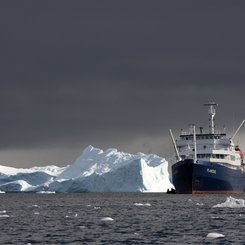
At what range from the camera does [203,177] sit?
133375mm

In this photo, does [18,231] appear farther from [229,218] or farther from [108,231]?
[229,218]

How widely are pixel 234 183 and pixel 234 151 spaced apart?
746 centimetres

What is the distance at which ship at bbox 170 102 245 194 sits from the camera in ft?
436

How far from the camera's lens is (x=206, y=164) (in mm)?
132750

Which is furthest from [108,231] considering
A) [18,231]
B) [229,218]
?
[229,218]

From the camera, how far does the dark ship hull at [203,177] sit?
132 m

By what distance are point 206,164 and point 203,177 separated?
8.01 ft

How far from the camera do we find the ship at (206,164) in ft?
436

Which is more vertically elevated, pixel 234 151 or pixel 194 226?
pixel 234 151

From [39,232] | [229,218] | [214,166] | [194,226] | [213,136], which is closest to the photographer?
[39,232]

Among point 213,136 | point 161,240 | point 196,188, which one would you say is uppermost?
point 213,136

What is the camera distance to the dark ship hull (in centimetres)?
13225

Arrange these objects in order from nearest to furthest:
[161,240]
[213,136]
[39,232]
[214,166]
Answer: [161,240] < [39,232] < [214,166] < [213,136]

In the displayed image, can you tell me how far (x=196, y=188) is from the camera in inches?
5340
